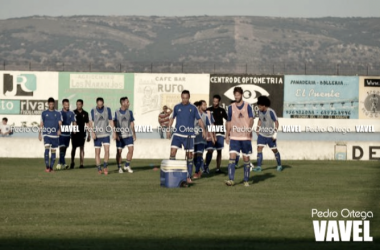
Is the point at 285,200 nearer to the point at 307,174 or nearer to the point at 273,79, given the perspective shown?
the point at 307,174

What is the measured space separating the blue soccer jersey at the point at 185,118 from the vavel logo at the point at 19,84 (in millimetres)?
43341

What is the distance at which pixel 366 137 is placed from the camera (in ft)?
234

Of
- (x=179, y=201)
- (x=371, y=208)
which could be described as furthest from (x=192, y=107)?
(x=371, y=208)

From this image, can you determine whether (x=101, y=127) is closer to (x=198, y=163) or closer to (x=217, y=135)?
(x=198, y=163)

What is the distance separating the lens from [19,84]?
65.5m

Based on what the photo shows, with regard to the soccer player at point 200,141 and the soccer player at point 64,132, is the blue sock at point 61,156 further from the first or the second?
the soccer player at point 200,141

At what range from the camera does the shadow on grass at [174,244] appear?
490 inches

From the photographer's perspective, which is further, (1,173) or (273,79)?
(273,79)

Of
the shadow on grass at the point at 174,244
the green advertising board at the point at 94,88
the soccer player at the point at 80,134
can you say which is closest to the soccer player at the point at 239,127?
the shadow on grass at the point at 174,244

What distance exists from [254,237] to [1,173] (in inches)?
576

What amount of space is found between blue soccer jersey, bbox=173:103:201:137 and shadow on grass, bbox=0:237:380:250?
9.93 m

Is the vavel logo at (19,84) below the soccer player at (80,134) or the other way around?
the other way around

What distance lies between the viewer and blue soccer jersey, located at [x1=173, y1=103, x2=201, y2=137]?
909 inches

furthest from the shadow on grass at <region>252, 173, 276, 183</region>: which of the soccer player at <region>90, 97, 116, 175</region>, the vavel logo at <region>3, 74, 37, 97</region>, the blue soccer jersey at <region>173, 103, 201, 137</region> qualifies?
the vavel logo at <region>3, 74, 37, 97</region>
